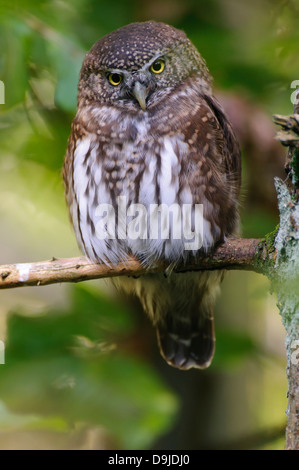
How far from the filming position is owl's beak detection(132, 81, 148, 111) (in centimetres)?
295

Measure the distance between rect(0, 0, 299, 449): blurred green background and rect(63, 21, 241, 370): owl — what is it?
0.96 feet

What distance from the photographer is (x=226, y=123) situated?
312cm

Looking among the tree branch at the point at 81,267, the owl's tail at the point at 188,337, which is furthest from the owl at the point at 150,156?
the owl's tail at the point at 188,337

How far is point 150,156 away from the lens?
2.93 m

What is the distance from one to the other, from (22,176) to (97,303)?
0.94 metres

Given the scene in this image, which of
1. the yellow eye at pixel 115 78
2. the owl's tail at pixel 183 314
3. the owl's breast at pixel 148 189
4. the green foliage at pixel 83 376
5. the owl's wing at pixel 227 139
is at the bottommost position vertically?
the green foliage at pixel 83 376

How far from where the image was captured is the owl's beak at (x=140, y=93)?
2949 millimetres

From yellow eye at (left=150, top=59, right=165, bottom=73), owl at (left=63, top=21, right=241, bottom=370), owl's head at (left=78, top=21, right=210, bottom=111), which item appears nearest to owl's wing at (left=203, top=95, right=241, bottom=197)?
owl at (left=63, top=21, right=241, bottom=370)

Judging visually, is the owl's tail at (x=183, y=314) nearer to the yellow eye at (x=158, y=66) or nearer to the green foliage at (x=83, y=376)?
the green foliage at (x=83, y=376)

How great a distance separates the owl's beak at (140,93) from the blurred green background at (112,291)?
436 mm

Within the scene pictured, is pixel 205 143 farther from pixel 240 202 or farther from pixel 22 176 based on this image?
pixel 22 176

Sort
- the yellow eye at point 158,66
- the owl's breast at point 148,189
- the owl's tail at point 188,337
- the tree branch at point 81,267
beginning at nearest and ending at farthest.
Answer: the tree branch at point 81,267, the owl's breast at point 148,189, the yellow eye at point 158,66, the owl's tail at point 188,337
